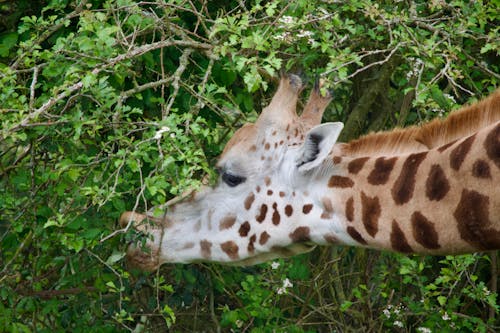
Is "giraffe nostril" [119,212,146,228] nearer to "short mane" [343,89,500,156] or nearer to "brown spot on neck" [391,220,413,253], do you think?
"short mane" [343,89,500,156]

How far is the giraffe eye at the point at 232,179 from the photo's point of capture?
4.89 m

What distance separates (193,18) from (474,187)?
2.48m

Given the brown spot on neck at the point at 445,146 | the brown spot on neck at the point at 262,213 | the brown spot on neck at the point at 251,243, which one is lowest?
the brown spot on neck at the point at 251,243

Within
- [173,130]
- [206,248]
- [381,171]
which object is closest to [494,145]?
[381,171]

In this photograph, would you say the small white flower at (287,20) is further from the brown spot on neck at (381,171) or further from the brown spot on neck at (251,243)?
the brown spot on neck at (251,243)

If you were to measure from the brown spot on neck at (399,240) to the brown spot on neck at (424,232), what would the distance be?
0.07 metres

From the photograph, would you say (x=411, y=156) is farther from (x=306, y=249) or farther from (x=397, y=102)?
(x=397, y=102)

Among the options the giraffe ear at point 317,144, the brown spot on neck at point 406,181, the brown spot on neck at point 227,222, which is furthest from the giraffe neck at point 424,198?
the brown spot on neck at point 227,222

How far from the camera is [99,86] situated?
15.4ft

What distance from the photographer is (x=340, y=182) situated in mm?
4523

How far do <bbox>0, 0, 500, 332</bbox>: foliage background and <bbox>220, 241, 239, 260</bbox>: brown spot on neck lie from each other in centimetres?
38

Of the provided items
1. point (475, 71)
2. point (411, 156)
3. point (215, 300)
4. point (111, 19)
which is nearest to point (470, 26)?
point (475, 71)

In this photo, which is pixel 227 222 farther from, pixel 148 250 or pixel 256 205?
pixel 148 250

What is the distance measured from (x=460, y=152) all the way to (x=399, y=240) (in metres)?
0.47
